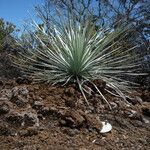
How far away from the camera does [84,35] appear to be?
22.6ft

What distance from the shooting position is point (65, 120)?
509 cm

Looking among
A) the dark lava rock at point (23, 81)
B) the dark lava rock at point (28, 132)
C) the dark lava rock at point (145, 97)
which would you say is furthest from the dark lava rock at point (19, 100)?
the dark lava rock at point (145, 97)

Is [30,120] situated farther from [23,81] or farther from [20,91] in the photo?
[23,81]

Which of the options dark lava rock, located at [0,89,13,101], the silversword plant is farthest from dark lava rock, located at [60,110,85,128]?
the silversword plant

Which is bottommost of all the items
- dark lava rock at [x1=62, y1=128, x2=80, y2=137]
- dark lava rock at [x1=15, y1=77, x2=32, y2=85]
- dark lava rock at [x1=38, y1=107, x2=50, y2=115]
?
dark lava rock at [x1=62, y1=128, x2=80, y2=137]

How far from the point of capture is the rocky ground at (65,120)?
468cm

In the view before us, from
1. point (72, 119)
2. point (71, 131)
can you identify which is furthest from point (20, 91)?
point (71, 131)

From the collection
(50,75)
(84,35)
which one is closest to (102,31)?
(84,35)

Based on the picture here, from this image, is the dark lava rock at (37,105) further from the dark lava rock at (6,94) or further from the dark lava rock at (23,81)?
the dark lava rock at (23,81)

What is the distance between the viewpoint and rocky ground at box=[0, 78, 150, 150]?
4.68 metres

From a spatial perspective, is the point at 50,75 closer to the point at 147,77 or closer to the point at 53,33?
the point at 53,33

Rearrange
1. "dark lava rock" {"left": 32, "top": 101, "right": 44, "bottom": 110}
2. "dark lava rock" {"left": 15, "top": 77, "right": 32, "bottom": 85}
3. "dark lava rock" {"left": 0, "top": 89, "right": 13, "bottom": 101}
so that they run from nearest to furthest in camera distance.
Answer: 1. "dark lava rock" {"left": 32, "top": 101, "right": 44, "bottom": 110}
2. "dark lava rock" {"left": 0, "top": 89, "right": 13, "bottom": 101}
3. "dark lava rock" {"left": 15, "top": 77, "right": 32, "bottom": 85}

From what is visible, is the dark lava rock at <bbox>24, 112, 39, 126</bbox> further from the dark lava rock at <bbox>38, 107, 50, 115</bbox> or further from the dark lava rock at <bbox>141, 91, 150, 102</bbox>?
the dark lava rock at <bbox>141, 91, 150, 102</bbox>

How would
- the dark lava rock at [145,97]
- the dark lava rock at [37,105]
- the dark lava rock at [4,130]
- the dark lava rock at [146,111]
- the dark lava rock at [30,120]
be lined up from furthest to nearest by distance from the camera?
the dark lava rock at [145,97] → the dark lava rock at [146,111] → the dark lava rock at [37,105] → the dark lava rock at [30,120] → the dark lava rock at [4,130]
